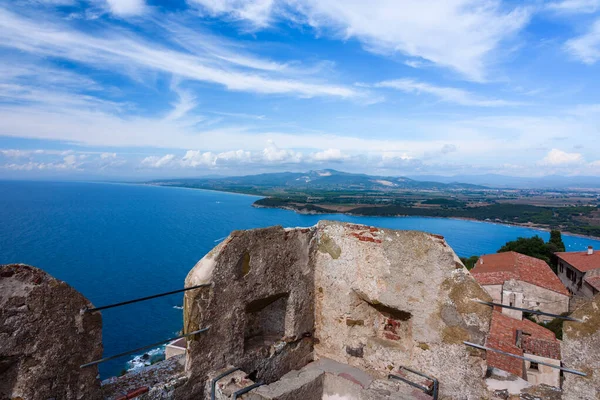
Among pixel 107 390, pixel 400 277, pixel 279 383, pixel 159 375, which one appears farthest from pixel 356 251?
pixel 107 390

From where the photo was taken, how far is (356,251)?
5.02m

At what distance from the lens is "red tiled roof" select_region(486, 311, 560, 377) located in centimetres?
540

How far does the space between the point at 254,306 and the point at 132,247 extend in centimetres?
5943

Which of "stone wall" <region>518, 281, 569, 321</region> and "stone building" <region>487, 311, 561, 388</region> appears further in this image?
"stone wall" <region>518, 281, 569, 321</region>

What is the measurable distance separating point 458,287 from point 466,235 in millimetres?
79742

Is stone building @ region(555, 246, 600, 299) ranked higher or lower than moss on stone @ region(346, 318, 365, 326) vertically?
lower

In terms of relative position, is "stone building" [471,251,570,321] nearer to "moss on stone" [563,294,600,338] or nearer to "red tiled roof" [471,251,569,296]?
"red tiled roof" [471,251,569,296]

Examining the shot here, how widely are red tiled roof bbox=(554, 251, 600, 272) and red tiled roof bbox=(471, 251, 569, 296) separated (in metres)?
2.94

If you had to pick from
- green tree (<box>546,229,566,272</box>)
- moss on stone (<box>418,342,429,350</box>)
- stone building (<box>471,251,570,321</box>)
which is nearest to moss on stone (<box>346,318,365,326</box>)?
moss on stone (<box>418,342,429,350</box>)

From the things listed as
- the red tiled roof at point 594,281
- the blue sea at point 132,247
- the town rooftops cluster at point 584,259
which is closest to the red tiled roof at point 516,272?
the red tiled roof at point 594,281

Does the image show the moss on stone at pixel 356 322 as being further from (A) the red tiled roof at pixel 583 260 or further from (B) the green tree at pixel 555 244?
(B) the green tree at pixel 555 244

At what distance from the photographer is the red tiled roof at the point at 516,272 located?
23.8 m

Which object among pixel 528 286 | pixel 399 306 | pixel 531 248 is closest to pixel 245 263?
pixel 399 306

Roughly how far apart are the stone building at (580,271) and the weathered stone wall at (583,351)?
24168mm
